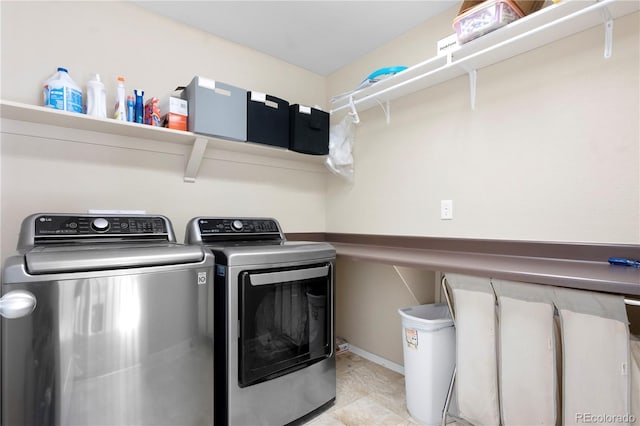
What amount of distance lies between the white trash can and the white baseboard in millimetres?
537

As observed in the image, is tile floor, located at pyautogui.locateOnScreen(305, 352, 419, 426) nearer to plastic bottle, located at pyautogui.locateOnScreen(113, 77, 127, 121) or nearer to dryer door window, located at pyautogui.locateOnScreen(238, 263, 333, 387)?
dryer door window, located at pyautogui.locateOnScreen(238, 263, 333, 387)

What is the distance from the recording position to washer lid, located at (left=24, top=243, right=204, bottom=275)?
3.39 ft

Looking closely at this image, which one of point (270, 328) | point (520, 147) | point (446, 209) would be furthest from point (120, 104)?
point (520, 147)

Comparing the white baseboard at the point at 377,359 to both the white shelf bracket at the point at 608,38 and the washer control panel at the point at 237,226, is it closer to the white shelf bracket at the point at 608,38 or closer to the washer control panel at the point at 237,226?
the washer control panel at the point at 237,226

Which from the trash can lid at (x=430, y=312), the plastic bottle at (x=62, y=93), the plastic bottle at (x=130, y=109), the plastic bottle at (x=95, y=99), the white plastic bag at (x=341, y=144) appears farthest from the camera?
the white plastic bag at (x=341, y=144)

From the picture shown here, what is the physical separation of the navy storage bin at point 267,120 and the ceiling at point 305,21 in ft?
1.70

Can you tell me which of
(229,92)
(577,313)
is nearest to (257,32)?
(229,92)

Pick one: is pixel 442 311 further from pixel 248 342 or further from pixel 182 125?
pixel 182 125

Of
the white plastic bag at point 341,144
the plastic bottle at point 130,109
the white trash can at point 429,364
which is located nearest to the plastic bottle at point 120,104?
the plastic bottle at point 130,109

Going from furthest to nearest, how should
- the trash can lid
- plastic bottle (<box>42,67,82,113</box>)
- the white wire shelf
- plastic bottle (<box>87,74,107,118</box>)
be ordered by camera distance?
the trash can lid < plastic bottle (<box>87,74,107,118</box>) < plastic bottle (<box>42,67,82,113</box>) < the white wire shelf

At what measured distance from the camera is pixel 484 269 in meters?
1.27

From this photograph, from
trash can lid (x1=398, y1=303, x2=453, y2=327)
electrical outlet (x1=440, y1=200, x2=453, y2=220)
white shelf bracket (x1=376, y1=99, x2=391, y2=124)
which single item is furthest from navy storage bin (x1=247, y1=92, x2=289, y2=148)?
trash can lid (x1=398, y1=303, x2=453, y2=327)

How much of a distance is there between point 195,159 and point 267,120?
1.75 feet

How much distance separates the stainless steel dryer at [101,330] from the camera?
39.4 inches
